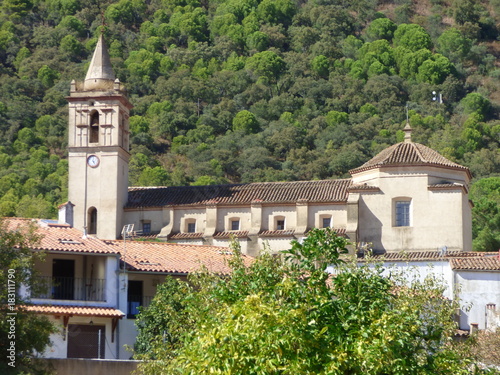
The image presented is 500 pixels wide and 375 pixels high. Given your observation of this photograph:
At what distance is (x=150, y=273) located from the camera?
1720 inches

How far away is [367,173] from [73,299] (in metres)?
22.7

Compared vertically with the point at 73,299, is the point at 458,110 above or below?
above

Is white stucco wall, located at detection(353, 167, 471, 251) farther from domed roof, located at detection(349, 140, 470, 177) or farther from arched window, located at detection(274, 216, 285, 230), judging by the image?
arched window, located at detection(274, 216, 285, 230)

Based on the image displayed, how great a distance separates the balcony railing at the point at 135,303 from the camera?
42375 mm

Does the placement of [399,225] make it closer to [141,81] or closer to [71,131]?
[71,131]

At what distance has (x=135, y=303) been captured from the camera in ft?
141

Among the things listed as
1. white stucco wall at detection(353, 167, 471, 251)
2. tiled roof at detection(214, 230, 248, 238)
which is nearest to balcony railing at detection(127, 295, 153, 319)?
tiled roof at detection(214, 230, 248, 238)

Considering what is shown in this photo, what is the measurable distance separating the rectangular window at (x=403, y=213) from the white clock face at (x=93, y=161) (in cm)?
1455

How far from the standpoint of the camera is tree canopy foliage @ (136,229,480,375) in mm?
24938

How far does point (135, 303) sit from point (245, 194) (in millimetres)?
20715

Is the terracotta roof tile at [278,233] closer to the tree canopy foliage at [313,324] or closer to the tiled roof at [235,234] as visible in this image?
the tiled roof at [235,234]

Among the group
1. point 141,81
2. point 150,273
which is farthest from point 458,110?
point 150,273

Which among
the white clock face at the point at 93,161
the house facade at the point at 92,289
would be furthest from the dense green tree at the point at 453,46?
the house facade at the point at 92,289

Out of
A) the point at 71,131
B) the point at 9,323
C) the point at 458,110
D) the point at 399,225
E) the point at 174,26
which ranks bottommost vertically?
the point at 9,323
